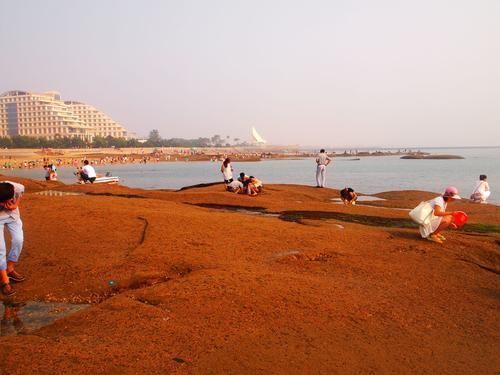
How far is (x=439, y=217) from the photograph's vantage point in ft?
28.0

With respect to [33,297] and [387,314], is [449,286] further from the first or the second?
[33,297]

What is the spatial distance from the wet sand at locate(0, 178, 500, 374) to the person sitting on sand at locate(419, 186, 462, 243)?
11.4 inches

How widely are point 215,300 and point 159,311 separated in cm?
66

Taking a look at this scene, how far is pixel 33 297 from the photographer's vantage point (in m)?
5.41

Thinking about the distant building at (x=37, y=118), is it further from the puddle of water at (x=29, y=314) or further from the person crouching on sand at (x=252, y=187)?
the puddle of water at (x=29, y=314)

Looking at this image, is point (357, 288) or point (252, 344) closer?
point (252, 344)

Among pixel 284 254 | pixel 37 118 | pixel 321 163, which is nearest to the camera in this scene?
pixel 284 254

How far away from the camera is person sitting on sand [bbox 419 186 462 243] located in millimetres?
8391

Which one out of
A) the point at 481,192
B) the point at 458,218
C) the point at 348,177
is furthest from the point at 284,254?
the point at 348,177

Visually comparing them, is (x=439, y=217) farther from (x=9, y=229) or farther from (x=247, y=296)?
(x=9, y=229)

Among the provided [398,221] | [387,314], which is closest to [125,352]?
[387,314]

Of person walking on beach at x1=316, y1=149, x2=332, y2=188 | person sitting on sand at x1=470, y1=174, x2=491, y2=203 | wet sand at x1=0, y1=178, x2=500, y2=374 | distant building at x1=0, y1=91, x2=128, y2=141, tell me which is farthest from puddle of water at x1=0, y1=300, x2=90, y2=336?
distant building at x1=0, y1=91, x2=128, y2=141

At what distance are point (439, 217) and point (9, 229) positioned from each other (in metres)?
7.21

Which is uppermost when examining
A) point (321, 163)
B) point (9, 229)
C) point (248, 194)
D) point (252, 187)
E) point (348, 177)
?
point (321, 163)
